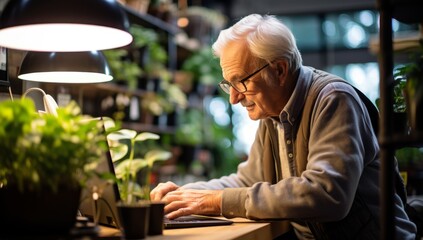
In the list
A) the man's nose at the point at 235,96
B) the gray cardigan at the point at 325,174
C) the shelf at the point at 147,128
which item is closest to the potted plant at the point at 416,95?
the gray cardigan at the point at 325,174

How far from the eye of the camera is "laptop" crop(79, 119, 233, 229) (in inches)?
62.3

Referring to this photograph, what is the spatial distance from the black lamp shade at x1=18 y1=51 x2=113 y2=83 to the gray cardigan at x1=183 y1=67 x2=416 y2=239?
0.64m

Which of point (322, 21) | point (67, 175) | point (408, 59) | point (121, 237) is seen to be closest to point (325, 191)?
point (408, 59)

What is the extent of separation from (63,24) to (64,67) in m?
0.58

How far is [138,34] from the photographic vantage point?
5.41 metres

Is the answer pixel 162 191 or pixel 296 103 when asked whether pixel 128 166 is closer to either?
pixel 162 191

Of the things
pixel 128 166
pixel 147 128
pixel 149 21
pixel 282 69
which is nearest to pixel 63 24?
pixel 128 166

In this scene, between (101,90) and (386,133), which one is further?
(101,90)

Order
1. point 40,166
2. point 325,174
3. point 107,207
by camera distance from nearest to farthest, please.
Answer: point 40,166, point 107,207, point 325,174

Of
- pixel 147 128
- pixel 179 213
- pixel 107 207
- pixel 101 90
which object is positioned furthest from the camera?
pixel 147 128

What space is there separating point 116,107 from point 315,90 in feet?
11.2

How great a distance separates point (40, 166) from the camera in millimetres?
1234

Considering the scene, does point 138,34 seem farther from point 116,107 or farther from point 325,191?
point 325,191

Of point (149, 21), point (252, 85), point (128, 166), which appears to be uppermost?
point (149, 21)
